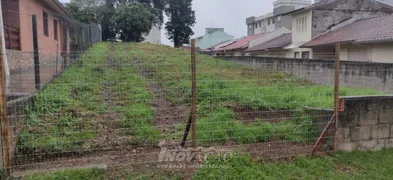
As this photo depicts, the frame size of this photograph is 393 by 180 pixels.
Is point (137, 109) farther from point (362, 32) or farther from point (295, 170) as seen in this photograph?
point (362, 32)

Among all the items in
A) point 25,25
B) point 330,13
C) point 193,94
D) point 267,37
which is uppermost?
point 330,13

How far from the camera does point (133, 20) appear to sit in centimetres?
2789

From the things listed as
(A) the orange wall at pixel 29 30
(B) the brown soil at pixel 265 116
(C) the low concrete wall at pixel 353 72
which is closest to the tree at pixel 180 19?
(A) the orange wall at pixel 29 30

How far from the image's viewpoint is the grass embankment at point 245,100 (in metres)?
4.52

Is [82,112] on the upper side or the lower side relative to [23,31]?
lower

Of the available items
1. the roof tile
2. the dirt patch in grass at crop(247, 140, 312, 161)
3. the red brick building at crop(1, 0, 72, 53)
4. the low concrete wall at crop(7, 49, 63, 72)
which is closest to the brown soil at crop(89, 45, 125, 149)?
the low concrete wall at crop(7, 49, 63, 72)

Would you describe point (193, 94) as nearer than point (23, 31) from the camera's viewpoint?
Yes

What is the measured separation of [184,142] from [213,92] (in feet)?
9.51

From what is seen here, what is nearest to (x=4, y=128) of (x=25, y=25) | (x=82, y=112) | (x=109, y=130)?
(x=109, y=130)

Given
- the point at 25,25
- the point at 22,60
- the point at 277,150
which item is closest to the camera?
the point at 277,150

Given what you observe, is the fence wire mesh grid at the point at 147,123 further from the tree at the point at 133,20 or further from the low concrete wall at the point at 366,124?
the tree at the point at 133,20

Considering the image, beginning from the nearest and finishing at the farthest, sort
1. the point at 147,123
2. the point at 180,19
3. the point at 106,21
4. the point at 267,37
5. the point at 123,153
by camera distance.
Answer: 1. the point at 123,153
2. the point at 147,123
3. the point at 267,37
4. the point at 106,21
5. the point at 180,19

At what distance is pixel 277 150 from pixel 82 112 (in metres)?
3.09

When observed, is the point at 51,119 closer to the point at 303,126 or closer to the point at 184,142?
the point at 184,142
